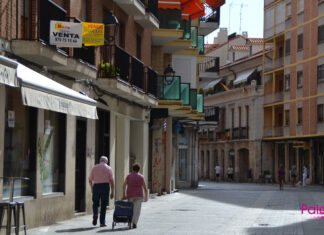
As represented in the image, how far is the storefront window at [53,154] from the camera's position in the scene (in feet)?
61.2

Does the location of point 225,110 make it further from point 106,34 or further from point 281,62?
point 106,34

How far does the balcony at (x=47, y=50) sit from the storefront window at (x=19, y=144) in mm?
891

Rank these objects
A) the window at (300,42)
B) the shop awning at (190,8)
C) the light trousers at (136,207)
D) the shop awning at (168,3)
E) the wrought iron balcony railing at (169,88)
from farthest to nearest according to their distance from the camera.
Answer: the window at (300,42), the shop awning at (190,8), the shop awning at (168,3), the wrought iron balcony railing at (169,88), the light trousers at (136,207)

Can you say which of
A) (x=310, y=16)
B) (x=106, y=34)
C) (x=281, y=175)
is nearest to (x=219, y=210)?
(x=106, y=34)

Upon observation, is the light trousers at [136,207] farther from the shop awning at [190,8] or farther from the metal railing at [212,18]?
the metal railing at [212,18]

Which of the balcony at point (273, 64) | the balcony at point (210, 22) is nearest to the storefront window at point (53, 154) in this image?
the balcony at point (210, 22)

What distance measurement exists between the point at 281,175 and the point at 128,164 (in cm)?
2389

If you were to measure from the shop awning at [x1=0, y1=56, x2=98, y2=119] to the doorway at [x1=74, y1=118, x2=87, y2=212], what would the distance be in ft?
22.9

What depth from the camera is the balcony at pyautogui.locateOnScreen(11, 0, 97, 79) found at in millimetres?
15734

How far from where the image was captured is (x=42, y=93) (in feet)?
41.9

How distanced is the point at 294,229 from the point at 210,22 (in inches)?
1133

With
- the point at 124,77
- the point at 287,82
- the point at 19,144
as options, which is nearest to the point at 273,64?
the point at 287,82

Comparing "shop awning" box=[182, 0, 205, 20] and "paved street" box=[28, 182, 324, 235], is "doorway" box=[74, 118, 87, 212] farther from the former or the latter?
"shop awning" box=[182, 0, 205, 20]

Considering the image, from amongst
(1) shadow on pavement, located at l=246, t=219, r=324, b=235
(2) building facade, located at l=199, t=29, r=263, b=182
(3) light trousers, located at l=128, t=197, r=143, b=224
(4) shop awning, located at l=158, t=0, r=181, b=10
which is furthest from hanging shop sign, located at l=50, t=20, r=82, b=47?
(2) building facade, located at l=199, t=29, r=263, b=182
